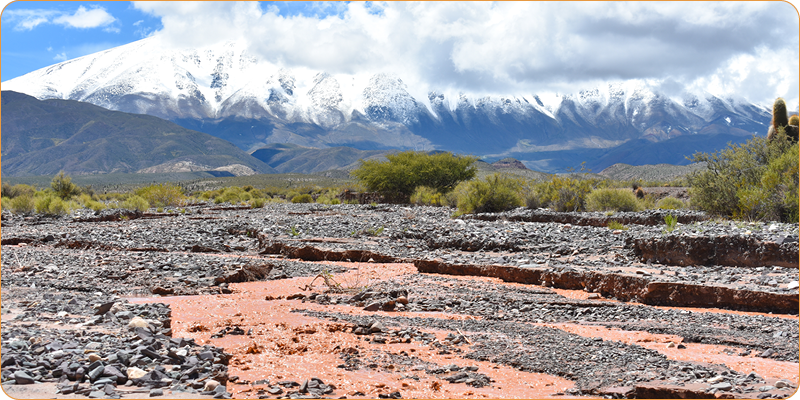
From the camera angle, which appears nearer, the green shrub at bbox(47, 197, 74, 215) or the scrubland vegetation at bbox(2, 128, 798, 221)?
the scrubland vegetation at bbox(2, 128, 798, 221)

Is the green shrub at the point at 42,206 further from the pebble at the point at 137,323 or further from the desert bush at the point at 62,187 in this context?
the pebble at the point at 137,323

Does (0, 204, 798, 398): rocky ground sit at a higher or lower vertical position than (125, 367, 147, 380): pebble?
lower

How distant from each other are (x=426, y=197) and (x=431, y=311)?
28.0 metres

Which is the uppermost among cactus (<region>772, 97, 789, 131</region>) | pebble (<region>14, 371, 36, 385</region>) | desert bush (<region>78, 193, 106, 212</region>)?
cactus (<region>772, 97, 789, 131</region>)

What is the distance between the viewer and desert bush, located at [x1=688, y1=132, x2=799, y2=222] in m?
16.1

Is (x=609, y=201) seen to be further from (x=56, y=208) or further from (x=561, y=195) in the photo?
(x=56, y=208)

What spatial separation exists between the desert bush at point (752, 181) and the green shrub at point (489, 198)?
8419mm

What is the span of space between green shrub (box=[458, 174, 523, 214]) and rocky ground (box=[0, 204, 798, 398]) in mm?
8990

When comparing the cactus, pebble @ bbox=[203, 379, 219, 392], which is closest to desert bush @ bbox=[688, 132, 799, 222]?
the cactus

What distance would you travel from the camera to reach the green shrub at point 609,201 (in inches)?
1026

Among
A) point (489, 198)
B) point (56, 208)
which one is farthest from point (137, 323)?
point (56, 208)

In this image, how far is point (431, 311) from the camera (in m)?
9.27

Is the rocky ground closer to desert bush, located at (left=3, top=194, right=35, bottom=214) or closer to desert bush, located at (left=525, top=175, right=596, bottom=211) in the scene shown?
desert bush, located at (left=525, top=175, right=596, bottom=211)

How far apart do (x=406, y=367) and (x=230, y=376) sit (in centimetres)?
185
